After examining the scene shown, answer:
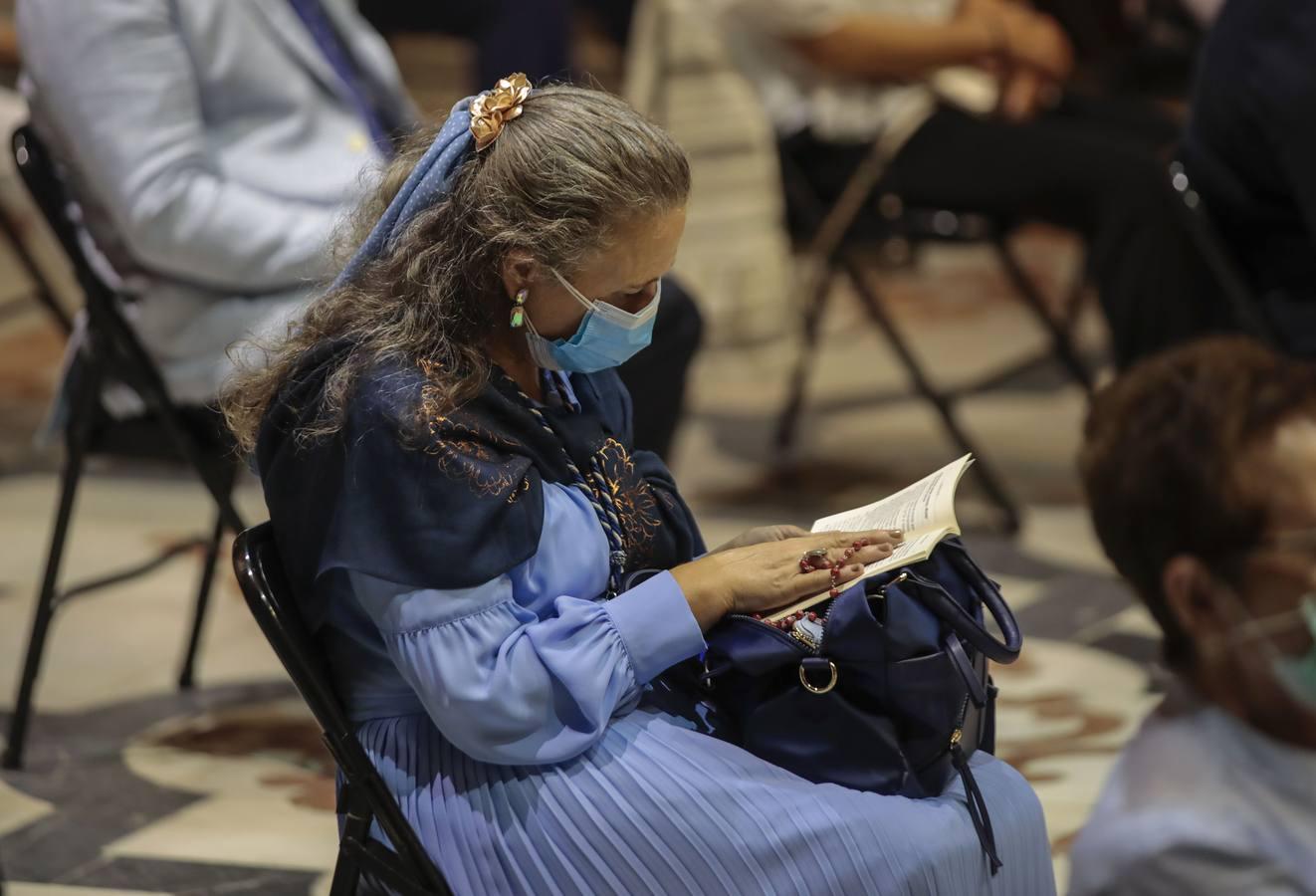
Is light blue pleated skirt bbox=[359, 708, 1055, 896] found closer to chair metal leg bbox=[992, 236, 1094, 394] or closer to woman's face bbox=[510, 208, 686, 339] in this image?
woman's face bbox=[510, 208, 686, 339]

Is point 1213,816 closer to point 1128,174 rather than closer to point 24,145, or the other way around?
point 24,145

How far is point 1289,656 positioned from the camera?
4.13ft

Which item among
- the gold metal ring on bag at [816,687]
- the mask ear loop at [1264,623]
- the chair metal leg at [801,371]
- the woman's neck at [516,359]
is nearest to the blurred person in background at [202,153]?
the woman's neck at [516,359]

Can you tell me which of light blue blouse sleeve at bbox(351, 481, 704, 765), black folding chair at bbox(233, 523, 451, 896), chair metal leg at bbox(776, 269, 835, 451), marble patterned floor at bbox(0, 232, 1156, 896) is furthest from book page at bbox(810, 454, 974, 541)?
chair metal leg at bbox(776, 269, 835, 451)

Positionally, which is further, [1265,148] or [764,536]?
[1265,148]

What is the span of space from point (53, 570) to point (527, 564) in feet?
4.63

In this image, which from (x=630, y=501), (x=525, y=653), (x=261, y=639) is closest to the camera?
(x=525, y=653)

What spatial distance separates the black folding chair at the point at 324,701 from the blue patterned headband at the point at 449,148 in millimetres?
353

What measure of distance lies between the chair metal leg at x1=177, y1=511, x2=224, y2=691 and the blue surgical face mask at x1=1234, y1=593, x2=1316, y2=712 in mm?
2199

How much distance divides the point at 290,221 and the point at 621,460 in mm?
1145

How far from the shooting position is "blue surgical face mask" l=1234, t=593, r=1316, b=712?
1245 mm

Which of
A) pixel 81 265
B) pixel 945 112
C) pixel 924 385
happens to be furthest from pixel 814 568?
pixel 945 112

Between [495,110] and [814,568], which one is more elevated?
[495,110]

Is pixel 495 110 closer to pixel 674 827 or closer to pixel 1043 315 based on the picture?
pixel 674 827
